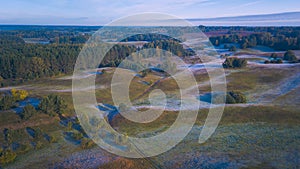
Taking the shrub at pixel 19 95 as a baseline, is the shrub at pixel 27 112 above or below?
below

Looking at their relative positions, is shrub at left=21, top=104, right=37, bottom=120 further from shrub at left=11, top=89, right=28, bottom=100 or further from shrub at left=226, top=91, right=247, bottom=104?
shrub at left=226, top=91, right=247, bottom=104

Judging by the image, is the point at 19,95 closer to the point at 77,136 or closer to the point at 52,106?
the point at 52,106

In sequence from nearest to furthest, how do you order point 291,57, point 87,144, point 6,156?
point 6,156
point 87,144
point 291,57

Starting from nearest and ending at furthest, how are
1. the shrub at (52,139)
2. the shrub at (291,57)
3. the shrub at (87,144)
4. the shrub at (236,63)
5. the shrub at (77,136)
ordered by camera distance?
the shrub at (87,144)
the shrub at (52,139)
the shrub at (77,136)
the shrub at (236,63)
the shrub at (291,57)

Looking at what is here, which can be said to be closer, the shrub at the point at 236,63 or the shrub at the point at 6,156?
the shrub at the point at 6,156

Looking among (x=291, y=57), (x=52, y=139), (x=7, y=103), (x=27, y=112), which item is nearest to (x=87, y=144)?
(x=52, y=139)

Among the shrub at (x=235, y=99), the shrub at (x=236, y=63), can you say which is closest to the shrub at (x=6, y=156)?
the shrub at (x=235, y=99)

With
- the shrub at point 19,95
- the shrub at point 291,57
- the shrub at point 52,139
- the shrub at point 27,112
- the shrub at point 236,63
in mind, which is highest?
the shrub at point 291,57

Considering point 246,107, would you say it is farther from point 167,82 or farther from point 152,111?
point 167,82

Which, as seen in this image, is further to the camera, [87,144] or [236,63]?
[236,63]

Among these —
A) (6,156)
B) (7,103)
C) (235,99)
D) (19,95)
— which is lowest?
(6,156)

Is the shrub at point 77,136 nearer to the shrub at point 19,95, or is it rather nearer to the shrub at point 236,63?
the shrub at point 19,95
